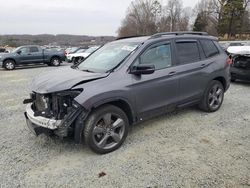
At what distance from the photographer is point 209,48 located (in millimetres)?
Answer: 5859

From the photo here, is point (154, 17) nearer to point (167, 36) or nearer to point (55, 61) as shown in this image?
point (55, 61)

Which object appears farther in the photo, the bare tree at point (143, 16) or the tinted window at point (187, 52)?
the bare tree at point (143, 16)

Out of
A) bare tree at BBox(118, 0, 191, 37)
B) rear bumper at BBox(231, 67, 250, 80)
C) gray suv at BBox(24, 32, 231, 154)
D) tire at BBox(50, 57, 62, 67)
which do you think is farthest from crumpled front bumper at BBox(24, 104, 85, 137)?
bare tree at BBox(118, 0, 191, 37)

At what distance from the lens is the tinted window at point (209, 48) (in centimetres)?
574

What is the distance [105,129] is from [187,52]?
7.97 feet

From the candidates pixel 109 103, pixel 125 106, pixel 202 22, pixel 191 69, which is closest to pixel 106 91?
pixel 109 103

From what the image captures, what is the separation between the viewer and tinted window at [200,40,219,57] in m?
5.74

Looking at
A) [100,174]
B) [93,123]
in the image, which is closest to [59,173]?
[100,174]

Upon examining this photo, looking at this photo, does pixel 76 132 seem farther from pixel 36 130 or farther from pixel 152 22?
pixel 152 22

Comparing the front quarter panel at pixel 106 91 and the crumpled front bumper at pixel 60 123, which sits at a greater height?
the front quarter panel at pixel 106 91

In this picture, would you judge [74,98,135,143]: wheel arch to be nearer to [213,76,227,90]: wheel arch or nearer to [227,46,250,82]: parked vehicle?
[213,76,227,90]: wheel arch

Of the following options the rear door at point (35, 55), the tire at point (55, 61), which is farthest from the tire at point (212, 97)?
the tire at point (55, 61)

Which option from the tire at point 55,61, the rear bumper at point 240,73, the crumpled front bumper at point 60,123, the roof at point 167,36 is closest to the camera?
the crumpled front bumper at point 60,123

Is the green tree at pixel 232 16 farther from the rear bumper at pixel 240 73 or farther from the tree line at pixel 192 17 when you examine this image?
the rear bumper at pixel 240 73
